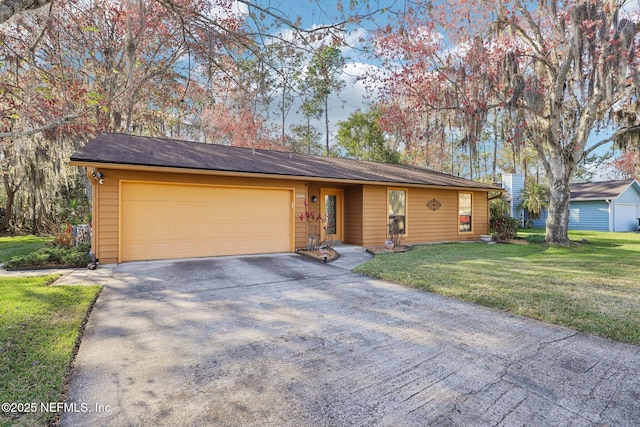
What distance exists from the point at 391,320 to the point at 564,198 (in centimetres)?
998

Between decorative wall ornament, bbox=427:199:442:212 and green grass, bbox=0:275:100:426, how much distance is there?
9575mm

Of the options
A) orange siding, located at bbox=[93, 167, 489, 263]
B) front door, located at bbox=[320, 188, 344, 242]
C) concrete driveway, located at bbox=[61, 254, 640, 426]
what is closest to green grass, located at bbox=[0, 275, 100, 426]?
concrete driveway, located at bbox=[61, 254, 640, 426]

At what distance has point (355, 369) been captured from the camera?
7.69 feet

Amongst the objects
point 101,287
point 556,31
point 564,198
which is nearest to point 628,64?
point 556,31

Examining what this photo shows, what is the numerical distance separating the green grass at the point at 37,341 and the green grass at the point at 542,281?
423 cm

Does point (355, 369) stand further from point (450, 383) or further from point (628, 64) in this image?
point (628, 64)

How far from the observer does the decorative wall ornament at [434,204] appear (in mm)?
10859

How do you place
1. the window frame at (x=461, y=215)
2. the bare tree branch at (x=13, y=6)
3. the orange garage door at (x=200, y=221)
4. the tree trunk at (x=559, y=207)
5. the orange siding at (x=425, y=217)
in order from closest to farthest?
the bare tree branch at (x=13, y=6), the orange garage door at (x=200, y=221), the orange siding at (x=425, y=217), the tree trunk at (x=559, y=207), the window frame at (x=461, y=215)

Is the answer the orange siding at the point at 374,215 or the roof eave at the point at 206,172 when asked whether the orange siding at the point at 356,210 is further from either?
the roof eave at the point at 206,172

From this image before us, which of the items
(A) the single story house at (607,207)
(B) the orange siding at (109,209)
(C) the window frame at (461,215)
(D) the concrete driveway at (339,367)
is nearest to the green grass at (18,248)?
(B) the orange siding at (109,209)

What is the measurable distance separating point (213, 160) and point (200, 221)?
1.58m

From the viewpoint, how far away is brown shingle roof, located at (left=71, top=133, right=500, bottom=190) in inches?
261

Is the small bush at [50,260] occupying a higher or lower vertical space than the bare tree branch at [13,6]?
lower

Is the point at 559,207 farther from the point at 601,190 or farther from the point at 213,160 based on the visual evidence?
the point at 601,190
